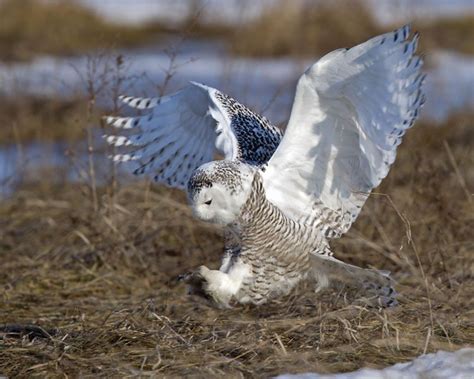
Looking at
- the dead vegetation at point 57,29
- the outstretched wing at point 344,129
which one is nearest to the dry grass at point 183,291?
the outstretched wing at point 344,129

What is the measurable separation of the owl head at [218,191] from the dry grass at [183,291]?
1.52ft

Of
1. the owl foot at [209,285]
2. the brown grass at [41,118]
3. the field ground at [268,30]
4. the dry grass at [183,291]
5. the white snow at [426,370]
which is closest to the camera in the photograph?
the white snow at [426,370]

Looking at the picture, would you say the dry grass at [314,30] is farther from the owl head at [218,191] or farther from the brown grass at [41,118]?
the owl head at [218,191]

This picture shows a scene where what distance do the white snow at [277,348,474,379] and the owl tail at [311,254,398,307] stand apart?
2.63ft

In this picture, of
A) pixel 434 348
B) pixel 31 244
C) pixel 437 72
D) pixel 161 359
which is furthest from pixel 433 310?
pixel 437 72

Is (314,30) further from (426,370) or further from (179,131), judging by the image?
(426,370)

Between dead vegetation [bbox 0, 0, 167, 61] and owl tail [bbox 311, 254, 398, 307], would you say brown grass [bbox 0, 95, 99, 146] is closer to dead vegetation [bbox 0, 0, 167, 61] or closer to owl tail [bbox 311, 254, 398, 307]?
dead vegetation [bbox 0, 0, 167, 61]

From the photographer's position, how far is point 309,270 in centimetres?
472

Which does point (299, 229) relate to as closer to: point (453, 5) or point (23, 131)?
point (23, 131)

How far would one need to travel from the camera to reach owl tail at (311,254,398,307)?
4.49 metres

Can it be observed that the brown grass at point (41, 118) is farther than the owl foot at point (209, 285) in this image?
Yes

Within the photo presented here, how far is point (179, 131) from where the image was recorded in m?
5.40

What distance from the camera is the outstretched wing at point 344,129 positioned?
4.24m

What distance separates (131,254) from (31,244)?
821 mm
